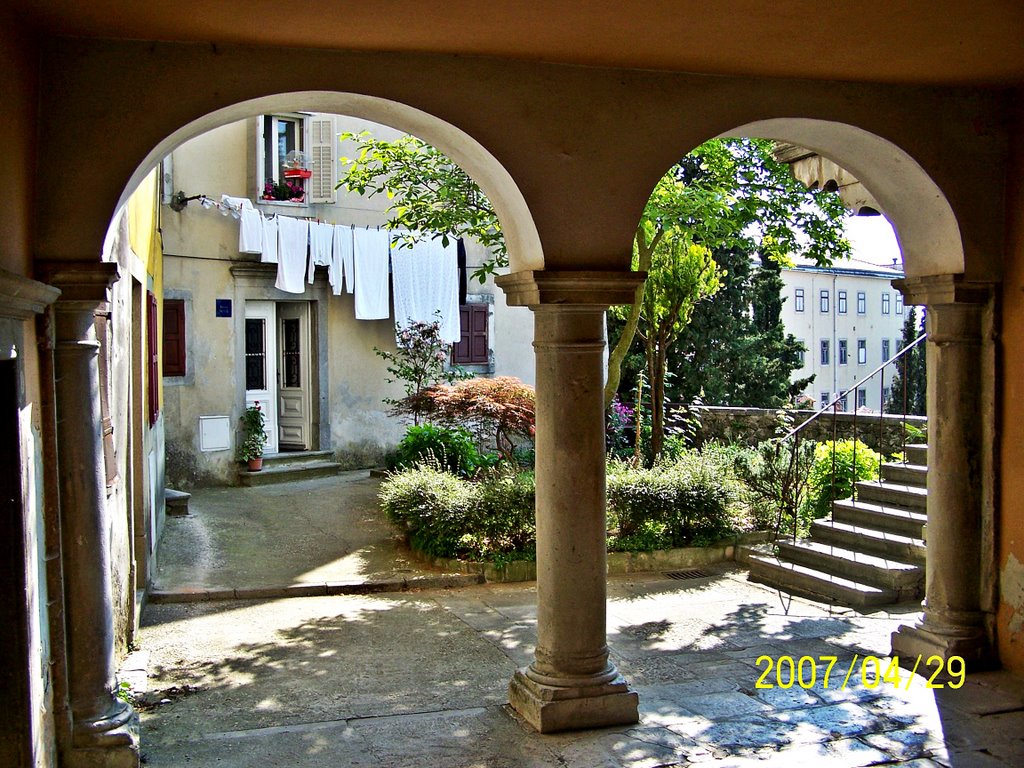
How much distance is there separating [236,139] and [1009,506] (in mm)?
10530

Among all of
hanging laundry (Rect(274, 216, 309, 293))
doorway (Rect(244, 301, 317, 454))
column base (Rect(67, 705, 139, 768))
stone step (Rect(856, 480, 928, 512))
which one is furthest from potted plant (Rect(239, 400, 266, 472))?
column base (Rect(67, 705, 139, 768))

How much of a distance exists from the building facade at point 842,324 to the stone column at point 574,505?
30555 millimetres

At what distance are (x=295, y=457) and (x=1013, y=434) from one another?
9889 millimetres

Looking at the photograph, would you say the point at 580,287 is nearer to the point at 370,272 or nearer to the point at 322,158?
the point at 370,272

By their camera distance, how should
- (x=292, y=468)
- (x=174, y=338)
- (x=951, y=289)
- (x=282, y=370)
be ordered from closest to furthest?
(x=951, y=289) → (x=174, y=338) → (x=292, y=468) → (x=282, y=370)

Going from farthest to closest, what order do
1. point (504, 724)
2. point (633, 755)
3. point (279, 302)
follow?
point (279, 302)
point (504, 724)
point (633, 755)

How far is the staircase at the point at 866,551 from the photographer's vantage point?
24.1 feet

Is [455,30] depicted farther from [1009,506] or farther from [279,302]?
[279,302]

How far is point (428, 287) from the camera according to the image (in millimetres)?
14094

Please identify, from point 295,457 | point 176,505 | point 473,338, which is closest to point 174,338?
point 176,505

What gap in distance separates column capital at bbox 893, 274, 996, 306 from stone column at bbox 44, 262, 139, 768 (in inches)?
163

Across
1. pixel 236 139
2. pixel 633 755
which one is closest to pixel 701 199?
pixel 633 755

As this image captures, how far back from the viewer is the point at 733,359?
67.1 feet

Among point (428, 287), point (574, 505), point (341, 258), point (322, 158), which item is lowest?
point (574, 505)
